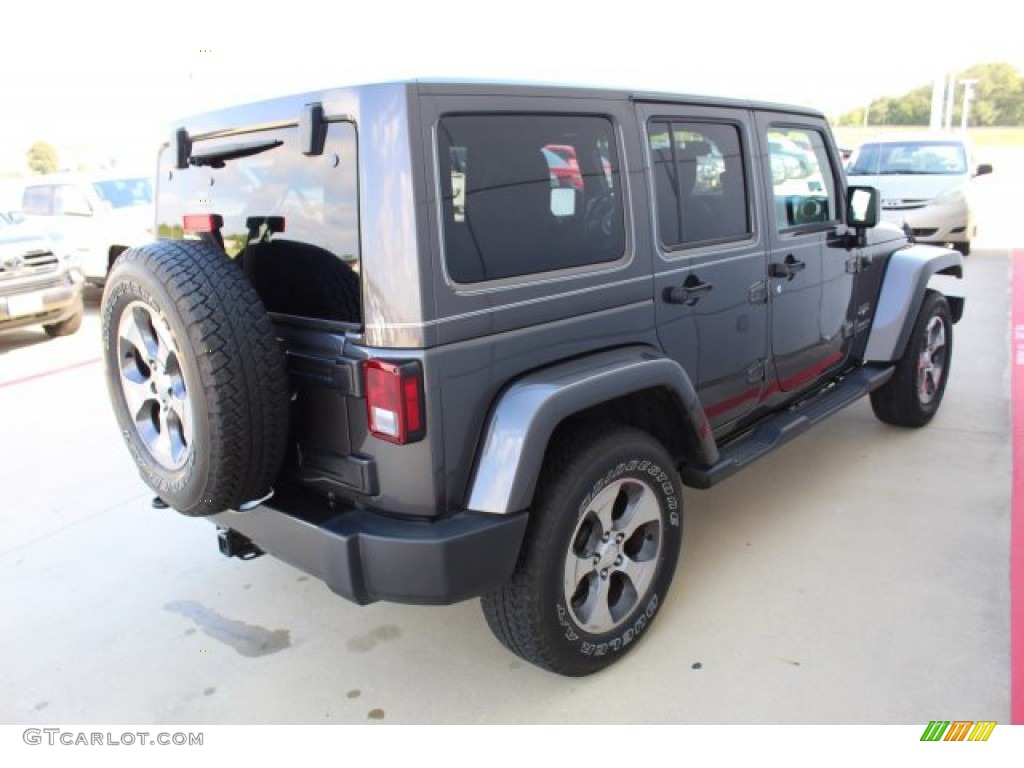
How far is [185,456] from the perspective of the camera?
236 cm

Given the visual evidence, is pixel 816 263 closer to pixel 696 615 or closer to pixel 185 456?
pixel 696 615

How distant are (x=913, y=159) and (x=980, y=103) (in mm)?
33945

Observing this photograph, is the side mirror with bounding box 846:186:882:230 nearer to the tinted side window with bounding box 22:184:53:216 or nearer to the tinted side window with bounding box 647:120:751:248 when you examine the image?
the tinted side window with bounding box 647:120:751:248

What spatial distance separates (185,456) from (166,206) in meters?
1.08

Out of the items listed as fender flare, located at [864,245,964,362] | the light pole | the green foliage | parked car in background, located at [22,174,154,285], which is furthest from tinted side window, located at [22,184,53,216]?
the green foliage

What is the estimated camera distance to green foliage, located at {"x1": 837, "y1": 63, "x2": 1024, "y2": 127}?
111ft

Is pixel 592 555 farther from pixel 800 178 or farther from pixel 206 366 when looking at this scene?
pixel 800 178

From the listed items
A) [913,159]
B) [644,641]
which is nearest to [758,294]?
[644,641]

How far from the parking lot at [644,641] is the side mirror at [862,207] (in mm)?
1291

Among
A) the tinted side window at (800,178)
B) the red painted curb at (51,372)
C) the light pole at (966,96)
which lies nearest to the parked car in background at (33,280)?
the red painted curb at (51,372)

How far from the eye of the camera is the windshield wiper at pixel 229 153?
94.1 inches

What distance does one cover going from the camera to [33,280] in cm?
747

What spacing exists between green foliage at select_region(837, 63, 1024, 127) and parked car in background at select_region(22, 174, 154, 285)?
33.6 metres

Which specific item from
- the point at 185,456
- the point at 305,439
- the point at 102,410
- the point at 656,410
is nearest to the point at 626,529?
the point at 656,410
